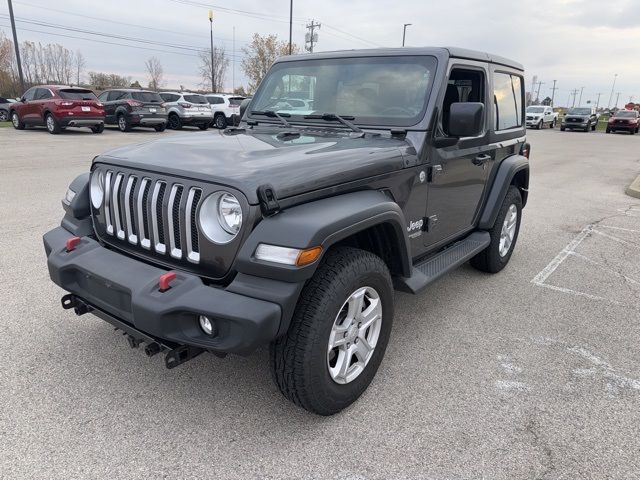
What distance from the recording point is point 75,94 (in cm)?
1692

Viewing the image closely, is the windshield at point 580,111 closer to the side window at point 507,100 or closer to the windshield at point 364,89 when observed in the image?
the side window at point 507,100

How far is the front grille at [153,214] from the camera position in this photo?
7.72 ft

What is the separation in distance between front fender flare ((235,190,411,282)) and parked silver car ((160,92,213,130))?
783 inches

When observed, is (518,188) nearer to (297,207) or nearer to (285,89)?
(285,89)

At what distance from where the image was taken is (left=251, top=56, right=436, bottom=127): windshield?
11.1ft

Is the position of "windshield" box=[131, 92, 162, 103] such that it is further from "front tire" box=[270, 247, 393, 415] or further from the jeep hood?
"front tire" box=[270, 247, 393, 415]

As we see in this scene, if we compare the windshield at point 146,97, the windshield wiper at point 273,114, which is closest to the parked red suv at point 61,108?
the windshield at point 146,97

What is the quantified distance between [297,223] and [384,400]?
4.11ft

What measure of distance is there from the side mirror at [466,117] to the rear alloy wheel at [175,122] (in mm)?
19774

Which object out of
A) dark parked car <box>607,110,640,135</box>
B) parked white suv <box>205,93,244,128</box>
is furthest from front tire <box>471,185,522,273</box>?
dark parked car <box>607,110,640,135</box>

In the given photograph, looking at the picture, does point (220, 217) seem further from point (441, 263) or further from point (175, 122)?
point (175, 122)

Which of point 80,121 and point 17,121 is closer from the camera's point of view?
point 80,121

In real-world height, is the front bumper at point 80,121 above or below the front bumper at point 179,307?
below

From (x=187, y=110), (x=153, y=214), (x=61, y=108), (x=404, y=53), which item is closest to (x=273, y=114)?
(x=404, y=53)
